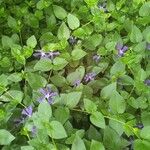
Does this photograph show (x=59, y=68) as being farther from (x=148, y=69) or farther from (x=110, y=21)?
(x=110, y=21)

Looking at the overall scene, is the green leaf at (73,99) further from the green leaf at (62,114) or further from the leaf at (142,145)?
the leaf at (142,145)

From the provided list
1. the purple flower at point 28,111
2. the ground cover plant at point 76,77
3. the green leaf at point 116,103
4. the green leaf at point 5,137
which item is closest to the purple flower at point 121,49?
the ground cover plant at point 76,77

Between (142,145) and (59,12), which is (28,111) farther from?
(59,12)

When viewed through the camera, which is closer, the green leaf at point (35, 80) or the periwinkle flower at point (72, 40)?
the green leaf at point (35, 80)

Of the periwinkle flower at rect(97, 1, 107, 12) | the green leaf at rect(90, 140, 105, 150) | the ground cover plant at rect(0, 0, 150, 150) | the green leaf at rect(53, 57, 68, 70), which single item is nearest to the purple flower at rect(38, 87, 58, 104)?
the ground cover plant at rect(0, 0, 150, 150)

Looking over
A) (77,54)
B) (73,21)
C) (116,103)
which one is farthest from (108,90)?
(73,21)

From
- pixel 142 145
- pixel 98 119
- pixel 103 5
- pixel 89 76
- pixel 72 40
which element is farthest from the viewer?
pixel 103 5
